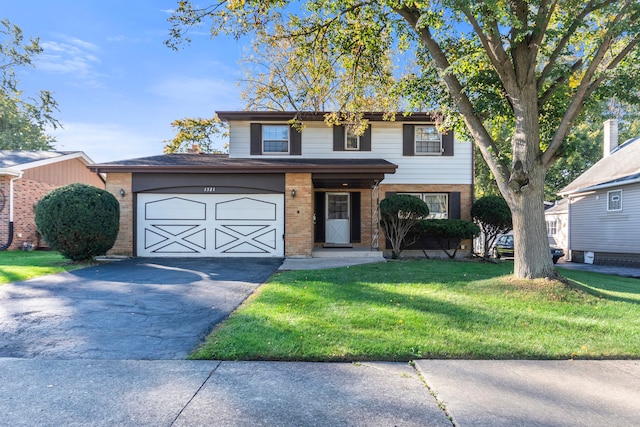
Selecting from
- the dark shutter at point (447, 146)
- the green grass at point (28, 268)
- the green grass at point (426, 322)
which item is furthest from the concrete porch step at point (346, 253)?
the green grass at point (28, 268)

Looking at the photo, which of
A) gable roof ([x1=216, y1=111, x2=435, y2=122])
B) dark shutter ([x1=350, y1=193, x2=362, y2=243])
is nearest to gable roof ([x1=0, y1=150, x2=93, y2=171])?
gable roof ([x1=216, y1=111, x2=435, y2=122])

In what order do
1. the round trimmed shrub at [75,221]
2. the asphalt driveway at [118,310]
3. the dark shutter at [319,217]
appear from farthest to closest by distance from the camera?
the dark shutter at [319,217]
the round trimmed shrub at [75,221]
the asphalt driveway at [118,310]

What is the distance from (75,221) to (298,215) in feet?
21.1

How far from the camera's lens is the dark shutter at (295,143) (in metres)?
14.2

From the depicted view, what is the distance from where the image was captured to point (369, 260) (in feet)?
37.9

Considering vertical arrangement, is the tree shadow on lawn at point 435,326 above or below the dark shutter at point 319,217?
below

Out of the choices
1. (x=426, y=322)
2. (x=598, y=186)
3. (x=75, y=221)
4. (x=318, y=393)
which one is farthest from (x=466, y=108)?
(x=598, y=186)

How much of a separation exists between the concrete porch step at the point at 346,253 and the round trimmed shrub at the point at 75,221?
21.4 feet

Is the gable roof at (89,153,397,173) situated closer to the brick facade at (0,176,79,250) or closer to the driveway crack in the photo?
the brick facade at (0,176,79,250)

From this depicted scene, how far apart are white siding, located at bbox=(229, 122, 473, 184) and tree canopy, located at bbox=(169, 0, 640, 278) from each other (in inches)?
177

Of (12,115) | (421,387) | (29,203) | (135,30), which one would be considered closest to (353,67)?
(135,30)

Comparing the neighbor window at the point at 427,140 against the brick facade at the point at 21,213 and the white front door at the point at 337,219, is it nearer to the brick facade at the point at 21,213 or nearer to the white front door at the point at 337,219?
the white front door at the point at 337,219

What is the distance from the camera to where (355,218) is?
14.4 m

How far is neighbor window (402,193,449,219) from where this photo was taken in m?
14.2
